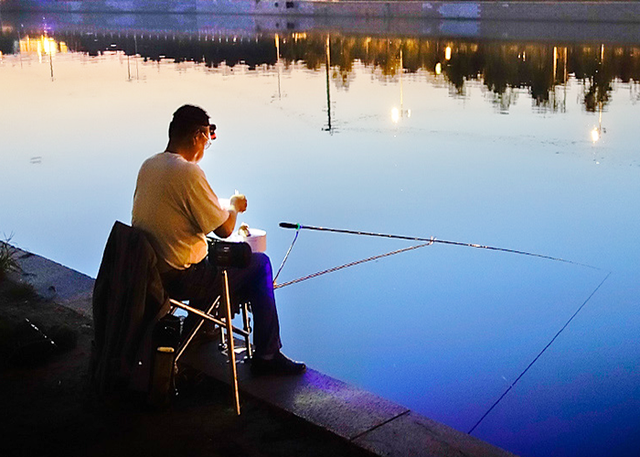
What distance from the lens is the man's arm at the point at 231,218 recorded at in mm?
4055

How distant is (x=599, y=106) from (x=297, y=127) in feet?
19.1

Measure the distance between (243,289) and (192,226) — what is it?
0.38 m

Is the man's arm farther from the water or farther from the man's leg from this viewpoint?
the water

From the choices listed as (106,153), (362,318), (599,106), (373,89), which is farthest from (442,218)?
(373,89)

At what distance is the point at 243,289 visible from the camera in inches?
166

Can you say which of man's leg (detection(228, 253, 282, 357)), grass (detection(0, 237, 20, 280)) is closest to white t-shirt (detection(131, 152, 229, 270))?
man's leg (detection(228, 253, 282, 357))

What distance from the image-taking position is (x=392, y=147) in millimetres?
Result: 13398

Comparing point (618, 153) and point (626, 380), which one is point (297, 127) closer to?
point (618, 153)

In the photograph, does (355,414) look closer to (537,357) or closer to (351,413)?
(351,413)

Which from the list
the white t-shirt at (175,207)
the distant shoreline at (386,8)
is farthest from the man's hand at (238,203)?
the distant shoreline at (386,8)

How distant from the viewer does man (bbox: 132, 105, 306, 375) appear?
397 cm

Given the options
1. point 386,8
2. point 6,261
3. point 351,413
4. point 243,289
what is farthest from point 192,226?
point 386,8

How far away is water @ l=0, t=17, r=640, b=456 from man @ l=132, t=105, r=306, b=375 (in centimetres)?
129

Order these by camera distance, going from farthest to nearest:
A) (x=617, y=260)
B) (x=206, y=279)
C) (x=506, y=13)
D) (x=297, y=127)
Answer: (x=506, y=13)
(x=297, y=127)
(x=617, y=260)
(x=206, y=279)
